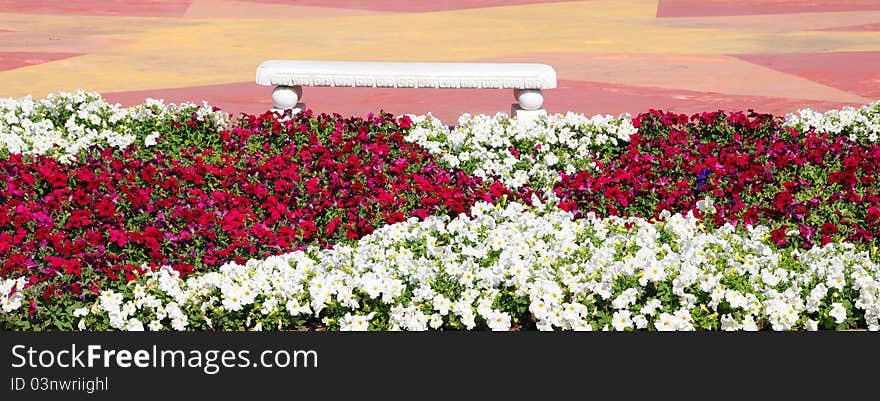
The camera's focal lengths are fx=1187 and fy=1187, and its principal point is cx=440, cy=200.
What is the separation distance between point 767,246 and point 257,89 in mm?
5922

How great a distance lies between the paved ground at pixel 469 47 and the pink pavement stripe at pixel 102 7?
27 mm

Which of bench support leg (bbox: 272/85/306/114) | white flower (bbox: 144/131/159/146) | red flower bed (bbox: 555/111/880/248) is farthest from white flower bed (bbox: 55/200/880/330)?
bench support leg (bbox: 272/85/306/114)

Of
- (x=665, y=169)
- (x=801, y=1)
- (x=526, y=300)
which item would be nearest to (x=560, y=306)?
(x=526, y=300)

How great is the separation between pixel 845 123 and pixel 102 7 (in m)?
11.0

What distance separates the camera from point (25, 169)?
20.7 ft

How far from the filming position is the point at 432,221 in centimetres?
534

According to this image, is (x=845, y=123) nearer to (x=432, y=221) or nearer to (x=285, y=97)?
(x=432, y=221)

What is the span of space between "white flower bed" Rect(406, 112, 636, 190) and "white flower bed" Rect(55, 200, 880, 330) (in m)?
1.66

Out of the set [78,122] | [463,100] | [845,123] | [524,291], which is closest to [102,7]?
[463,100]

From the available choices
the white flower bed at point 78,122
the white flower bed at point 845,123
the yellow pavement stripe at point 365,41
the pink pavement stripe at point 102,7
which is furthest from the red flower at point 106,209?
the pink pavement stripe at point 102,7

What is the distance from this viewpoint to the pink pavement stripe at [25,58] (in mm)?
11305

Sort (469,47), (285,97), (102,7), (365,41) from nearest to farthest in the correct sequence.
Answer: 1. (285,97)
2. (469,47)
3. (365,41)
4. (102,7)

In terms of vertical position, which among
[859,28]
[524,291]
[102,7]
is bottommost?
[524,291]

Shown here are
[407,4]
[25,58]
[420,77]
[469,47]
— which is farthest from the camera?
[407,4]
